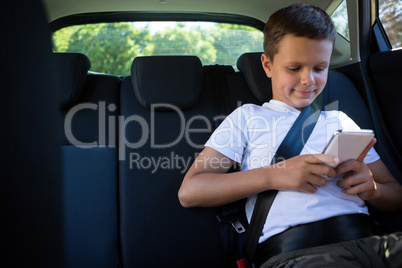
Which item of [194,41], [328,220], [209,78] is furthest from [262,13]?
[328,220]

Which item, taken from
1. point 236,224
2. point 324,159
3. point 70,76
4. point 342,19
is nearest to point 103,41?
point 70,76

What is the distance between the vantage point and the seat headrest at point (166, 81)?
1.64m

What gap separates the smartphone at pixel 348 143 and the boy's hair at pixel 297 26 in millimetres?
402

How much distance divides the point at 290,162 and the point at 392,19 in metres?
1.02

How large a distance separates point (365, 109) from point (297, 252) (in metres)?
0.92

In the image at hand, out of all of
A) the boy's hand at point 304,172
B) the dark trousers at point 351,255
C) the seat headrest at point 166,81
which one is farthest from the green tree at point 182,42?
the dark trousers at point 351,255

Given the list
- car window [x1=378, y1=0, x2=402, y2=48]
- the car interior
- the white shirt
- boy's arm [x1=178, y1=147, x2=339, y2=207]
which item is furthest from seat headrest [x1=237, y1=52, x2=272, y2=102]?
car window [x1=378, y1=0, x2=402, y2=48]

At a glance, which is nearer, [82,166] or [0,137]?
[0,137]

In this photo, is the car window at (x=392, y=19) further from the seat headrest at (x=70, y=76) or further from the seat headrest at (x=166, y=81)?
the seat headrest at (x=70, y=76)

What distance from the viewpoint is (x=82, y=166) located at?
1.58 m

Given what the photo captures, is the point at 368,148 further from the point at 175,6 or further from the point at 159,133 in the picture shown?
the point at 175,6

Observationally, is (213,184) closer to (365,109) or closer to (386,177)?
(386,177)

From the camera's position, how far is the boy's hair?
1.35m

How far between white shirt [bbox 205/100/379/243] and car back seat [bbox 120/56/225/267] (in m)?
0.25
